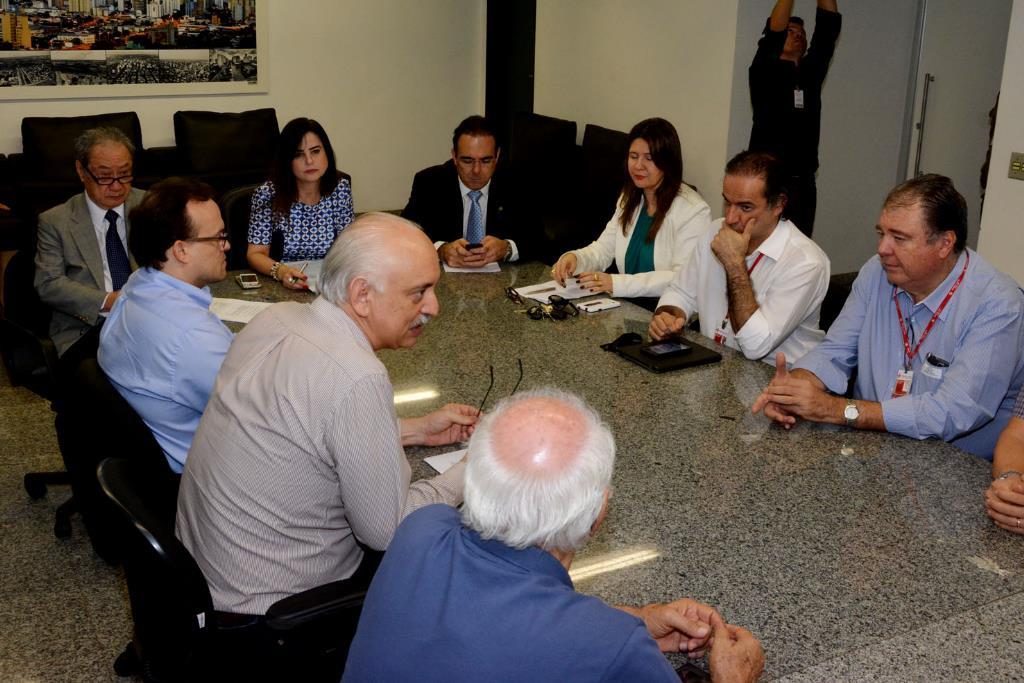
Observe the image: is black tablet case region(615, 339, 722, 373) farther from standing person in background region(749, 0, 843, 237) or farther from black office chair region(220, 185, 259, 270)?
standing person in background region(749, 0, 843, 237)

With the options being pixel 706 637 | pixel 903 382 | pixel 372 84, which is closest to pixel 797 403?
pixel 903 382

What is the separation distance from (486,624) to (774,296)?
80.8 inches

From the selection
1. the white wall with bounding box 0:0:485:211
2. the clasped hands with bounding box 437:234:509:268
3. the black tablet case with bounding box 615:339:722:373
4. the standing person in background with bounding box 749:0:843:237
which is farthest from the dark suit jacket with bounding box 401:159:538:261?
the white wall with bounding box 0:0:485:211

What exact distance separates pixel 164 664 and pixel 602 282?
6.61 ft

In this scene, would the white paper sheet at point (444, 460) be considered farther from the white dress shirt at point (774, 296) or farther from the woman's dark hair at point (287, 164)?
the woman's dark hair at point (287, 164)

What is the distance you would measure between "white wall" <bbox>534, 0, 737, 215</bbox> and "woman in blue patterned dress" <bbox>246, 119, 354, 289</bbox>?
2437 millimetres

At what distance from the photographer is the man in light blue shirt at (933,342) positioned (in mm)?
2301

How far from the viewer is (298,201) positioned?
3.87m

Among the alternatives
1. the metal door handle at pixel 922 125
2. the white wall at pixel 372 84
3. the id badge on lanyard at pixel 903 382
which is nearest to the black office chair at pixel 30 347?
the id badge on lanyard at pixel 903 382

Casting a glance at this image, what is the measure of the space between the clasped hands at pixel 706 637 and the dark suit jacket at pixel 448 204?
2.77 m

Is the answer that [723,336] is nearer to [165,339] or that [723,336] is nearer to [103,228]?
[165,339]

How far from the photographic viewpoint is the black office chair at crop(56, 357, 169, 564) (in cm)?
202

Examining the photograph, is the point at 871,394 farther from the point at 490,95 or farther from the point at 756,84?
the point at 490,95

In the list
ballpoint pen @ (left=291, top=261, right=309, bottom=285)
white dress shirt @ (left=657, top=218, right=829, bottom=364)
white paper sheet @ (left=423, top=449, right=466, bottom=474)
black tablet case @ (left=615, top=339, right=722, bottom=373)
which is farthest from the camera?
ballpoint pen @ (left=291, top=261, right=309, bottom=285)
